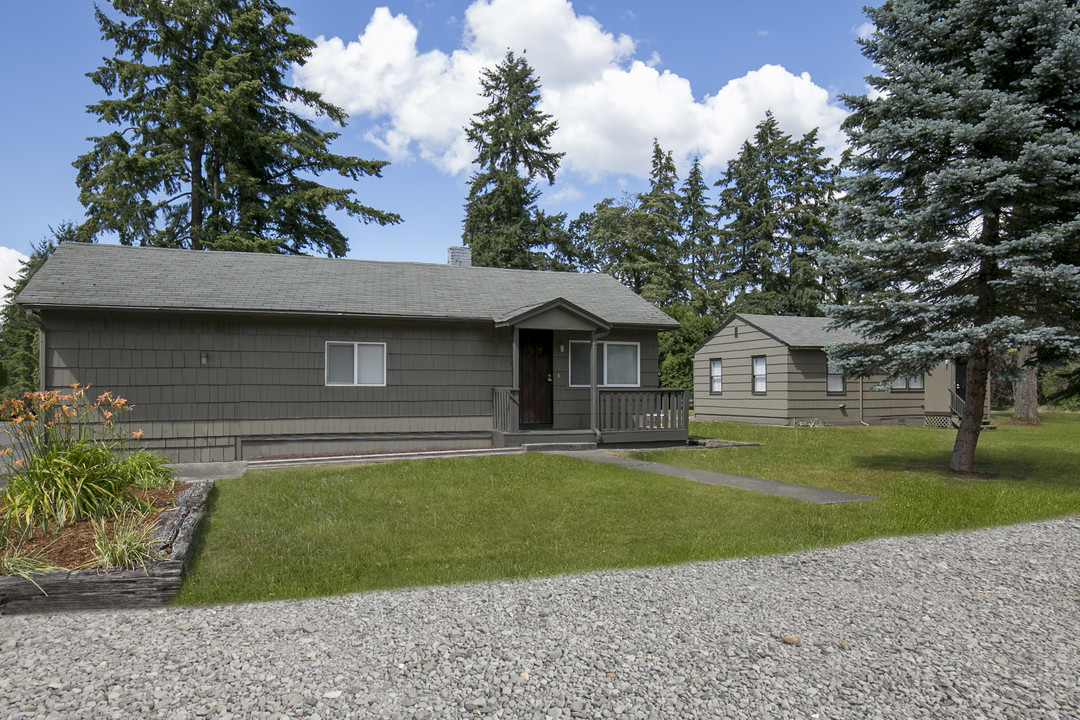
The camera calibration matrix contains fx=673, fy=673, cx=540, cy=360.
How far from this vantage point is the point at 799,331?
20.0 m

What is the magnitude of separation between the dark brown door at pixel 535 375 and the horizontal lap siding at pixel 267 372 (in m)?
0.55

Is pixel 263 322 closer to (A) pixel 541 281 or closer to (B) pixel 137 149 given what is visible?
(A) pixel 541 281

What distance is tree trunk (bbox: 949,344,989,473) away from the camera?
10047mm

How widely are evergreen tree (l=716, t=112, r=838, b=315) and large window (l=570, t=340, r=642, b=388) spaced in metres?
22.0

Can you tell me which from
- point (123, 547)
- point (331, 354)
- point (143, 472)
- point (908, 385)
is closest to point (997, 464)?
point (908, 385)

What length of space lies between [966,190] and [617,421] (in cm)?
714

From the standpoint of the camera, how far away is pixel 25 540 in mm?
5059

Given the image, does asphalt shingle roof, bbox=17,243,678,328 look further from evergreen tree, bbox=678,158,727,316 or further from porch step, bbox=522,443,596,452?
evergreen tree, bbox=678,158,727,316

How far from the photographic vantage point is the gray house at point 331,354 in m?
11.6

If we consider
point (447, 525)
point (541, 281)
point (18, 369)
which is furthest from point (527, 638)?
point (18, 369)

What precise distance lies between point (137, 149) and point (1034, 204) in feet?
80.3

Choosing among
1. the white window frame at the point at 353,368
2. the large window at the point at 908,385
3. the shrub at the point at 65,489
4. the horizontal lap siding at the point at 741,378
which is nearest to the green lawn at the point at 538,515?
the shrub at the point at 65,489

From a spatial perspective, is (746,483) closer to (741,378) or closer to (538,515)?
(538,515)

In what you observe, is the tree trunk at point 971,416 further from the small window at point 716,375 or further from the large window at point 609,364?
the small window at point 716,375
